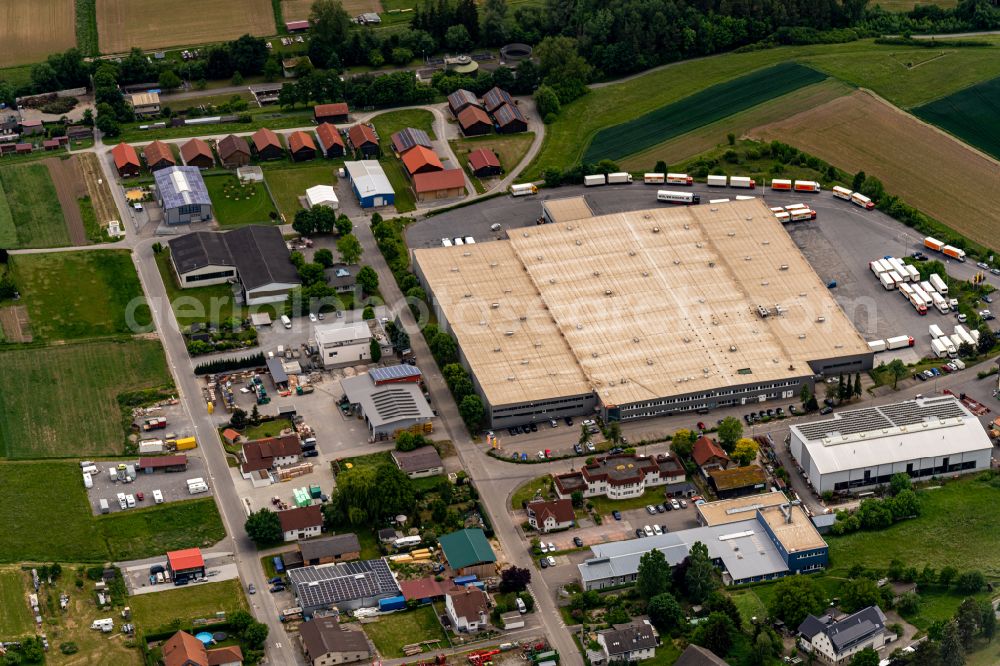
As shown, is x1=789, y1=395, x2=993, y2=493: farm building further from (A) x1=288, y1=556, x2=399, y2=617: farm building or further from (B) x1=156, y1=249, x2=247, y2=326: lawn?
(B) x1=156, y1=249, x2=247, y2=326: lawn

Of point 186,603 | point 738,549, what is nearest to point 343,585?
point 186,603

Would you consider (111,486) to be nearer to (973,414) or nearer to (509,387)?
(509,387)

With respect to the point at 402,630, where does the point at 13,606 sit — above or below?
above

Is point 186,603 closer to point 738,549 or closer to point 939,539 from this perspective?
point 738,549

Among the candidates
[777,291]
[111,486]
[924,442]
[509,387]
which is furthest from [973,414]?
[111,486]

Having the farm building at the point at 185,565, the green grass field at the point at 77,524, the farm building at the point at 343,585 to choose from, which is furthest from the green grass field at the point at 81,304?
the farm building at the point at 343,585

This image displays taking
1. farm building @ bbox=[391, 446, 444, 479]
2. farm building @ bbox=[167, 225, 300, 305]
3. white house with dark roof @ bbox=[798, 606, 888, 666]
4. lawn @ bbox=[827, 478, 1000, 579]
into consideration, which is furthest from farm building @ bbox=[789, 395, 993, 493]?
farm building @ bbox=[167, 225, 300, 305]

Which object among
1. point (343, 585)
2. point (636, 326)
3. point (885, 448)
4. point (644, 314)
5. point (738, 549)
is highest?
point (644, 314)
